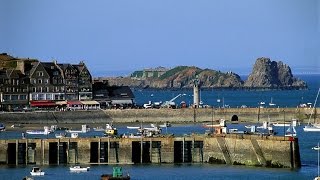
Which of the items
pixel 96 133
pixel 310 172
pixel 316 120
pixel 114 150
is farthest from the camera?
pixel 316 120

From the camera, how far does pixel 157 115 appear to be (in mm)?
156500

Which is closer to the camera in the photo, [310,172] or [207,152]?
[310,172]

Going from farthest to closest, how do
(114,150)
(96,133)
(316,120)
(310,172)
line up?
(316,120)
(96,133)
(114,150)
(310,172)

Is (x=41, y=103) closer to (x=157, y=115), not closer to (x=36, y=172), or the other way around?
(x=157, y=115)

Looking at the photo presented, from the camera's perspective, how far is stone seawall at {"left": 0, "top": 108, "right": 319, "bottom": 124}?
151750mm

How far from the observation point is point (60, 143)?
9456cm

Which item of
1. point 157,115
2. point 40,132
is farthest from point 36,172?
point 157,115

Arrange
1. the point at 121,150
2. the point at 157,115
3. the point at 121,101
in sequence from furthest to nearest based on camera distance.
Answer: the point at 121,101, the point at 157,115, the point at 121,150

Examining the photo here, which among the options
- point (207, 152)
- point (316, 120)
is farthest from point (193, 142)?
point (316, 120)

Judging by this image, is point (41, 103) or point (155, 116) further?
point (41, 103)

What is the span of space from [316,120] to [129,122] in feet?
72.2

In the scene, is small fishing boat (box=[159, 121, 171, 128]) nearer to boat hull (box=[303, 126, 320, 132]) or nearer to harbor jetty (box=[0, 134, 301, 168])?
boat hull (box=[303, 126, 320, 132])

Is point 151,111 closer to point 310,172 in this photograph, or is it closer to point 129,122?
point 129,122

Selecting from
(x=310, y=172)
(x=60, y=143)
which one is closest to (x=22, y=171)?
(x=60, y=143)
